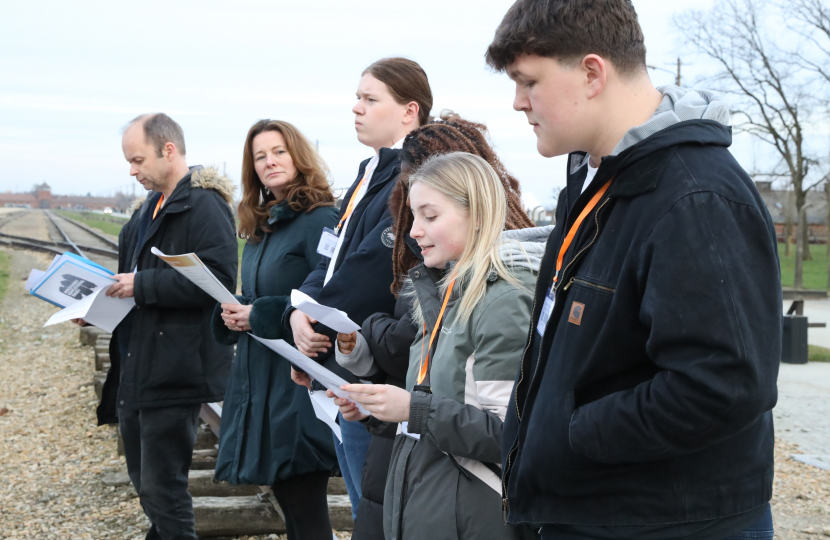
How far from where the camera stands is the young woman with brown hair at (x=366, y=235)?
3.16 m

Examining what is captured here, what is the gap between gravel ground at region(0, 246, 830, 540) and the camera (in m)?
5.17

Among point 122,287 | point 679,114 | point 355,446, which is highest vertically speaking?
point 679,114

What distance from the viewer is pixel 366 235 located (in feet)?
10.7

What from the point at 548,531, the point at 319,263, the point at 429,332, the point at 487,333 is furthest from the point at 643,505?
the point at 319,263

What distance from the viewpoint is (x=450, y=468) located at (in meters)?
2.32

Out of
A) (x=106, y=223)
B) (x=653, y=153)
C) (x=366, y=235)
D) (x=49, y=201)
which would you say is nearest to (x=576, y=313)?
(x=653, y=153)

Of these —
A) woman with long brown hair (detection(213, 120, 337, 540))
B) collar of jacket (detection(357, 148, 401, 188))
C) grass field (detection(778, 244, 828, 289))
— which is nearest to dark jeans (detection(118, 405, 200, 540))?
woman with long brown hair (detection(213, 120, 337, 540))

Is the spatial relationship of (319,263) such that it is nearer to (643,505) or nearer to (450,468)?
(450,468)

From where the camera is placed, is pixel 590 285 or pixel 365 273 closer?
pixel 590 285

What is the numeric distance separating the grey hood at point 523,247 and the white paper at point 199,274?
156 cm

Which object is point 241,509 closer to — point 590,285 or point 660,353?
point 590,285

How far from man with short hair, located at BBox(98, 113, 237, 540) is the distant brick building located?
181 metres

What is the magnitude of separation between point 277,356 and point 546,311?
7.47 feet

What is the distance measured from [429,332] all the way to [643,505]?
1082mm
